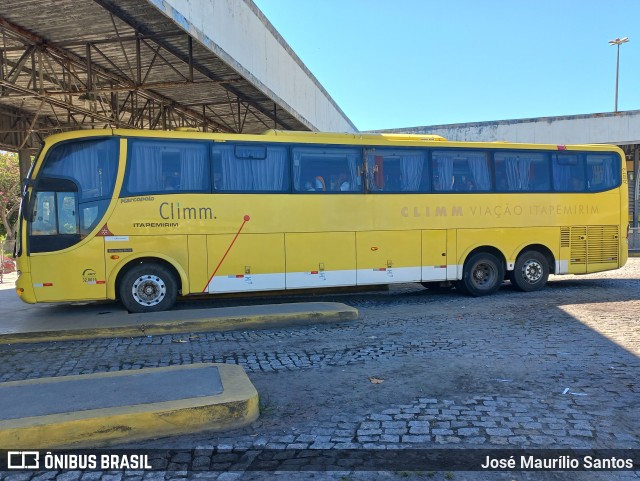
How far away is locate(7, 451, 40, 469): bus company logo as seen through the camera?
10.4 feet

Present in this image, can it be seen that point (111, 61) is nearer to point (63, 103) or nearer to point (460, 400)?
point (63, 103)

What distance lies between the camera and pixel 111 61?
12.4 metres

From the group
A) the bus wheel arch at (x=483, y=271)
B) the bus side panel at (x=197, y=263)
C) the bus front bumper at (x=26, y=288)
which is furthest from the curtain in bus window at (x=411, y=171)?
the bus front bumper at (x=26, y=288)

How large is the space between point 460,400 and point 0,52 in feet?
41.1

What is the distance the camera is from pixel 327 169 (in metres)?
9.35

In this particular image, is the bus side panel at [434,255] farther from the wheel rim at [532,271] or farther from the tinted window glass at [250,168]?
the tinted window glass at [250,168]

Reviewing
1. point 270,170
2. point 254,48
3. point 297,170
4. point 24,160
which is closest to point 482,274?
point 297,170

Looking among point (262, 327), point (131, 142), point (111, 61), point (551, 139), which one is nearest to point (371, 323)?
point (262, 327)

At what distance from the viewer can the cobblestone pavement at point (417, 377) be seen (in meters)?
3.44

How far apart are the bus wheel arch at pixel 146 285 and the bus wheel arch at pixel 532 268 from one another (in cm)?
763

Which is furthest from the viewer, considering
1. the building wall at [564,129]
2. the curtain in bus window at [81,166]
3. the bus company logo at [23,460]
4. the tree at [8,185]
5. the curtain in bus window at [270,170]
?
the tree at [8,185]

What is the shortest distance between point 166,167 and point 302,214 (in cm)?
273

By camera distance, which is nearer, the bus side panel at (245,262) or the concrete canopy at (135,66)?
the bus side panel at (245,262)

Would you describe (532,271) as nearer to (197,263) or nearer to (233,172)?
(233,172)
